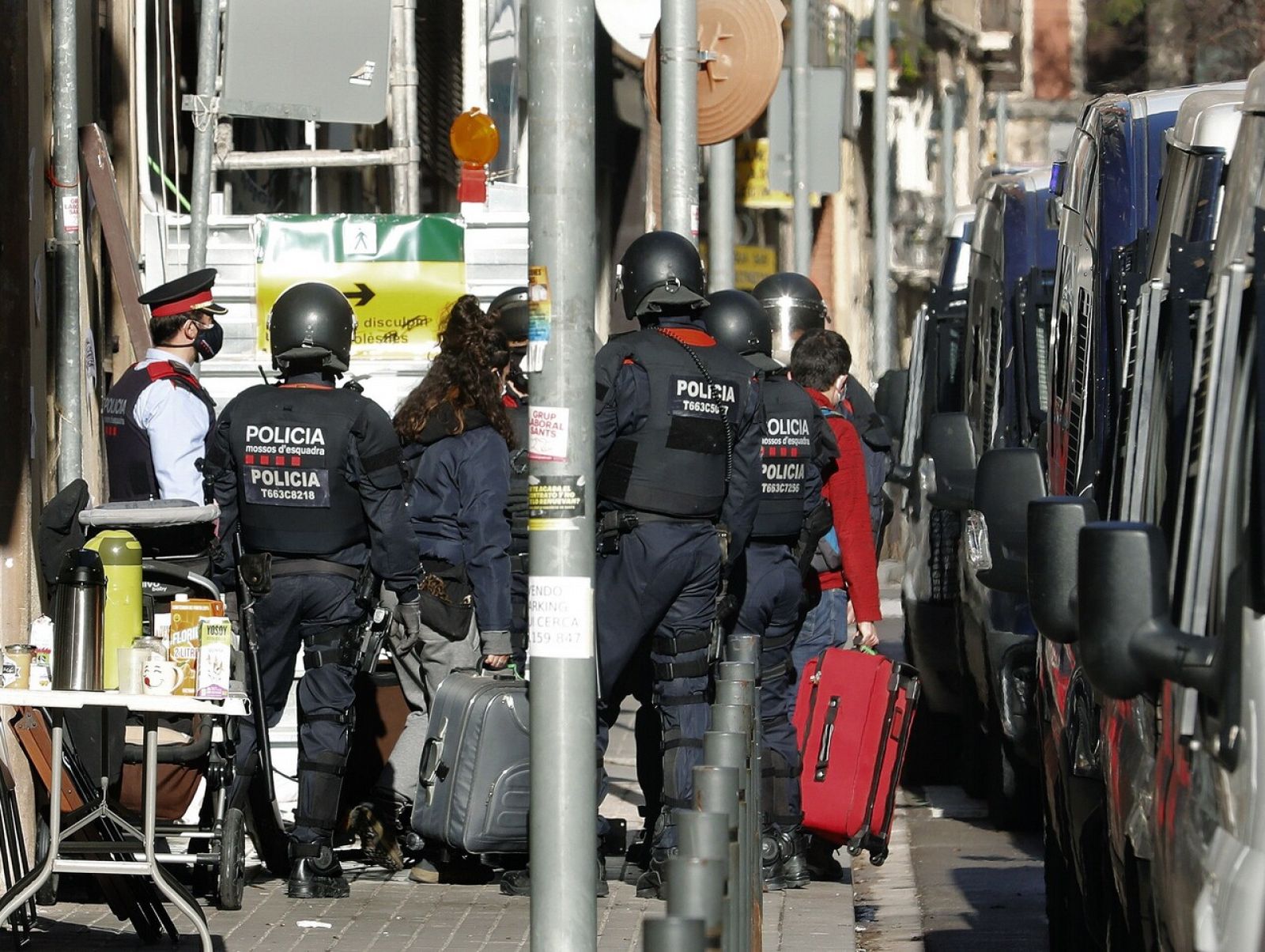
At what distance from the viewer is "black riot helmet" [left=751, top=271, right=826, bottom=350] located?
11.1m

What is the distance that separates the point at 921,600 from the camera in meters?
11.9

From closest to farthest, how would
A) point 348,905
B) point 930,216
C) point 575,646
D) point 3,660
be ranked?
point 575,646, point 3,660, point 348,905, point 930,216

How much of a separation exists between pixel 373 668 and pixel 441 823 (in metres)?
0.64

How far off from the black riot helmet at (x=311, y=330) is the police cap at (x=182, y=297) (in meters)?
0.58

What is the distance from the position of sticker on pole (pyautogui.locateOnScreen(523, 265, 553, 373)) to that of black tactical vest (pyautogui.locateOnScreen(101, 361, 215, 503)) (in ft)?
11.8

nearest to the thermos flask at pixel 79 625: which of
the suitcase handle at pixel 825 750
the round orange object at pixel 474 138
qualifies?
the suitcase handle at pixel 825 750

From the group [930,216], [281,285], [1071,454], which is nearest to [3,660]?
[1071,454]

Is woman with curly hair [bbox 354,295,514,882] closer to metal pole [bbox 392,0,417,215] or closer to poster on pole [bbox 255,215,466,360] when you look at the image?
poster on pole [bbox 255,215,466,360]

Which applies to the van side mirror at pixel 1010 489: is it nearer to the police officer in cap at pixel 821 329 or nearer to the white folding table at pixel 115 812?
the white folding table at pixel 115 812

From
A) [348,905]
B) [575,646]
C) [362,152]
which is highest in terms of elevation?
[362,152]

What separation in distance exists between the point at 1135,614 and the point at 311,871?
16.5ft

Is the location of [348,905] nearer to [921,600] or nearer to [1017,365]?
[1017,365]

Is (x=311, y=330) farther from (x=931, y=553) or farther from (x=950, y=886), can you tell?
(x=931, y=553)

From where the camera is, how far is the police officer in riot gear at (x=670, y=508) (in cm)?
778
